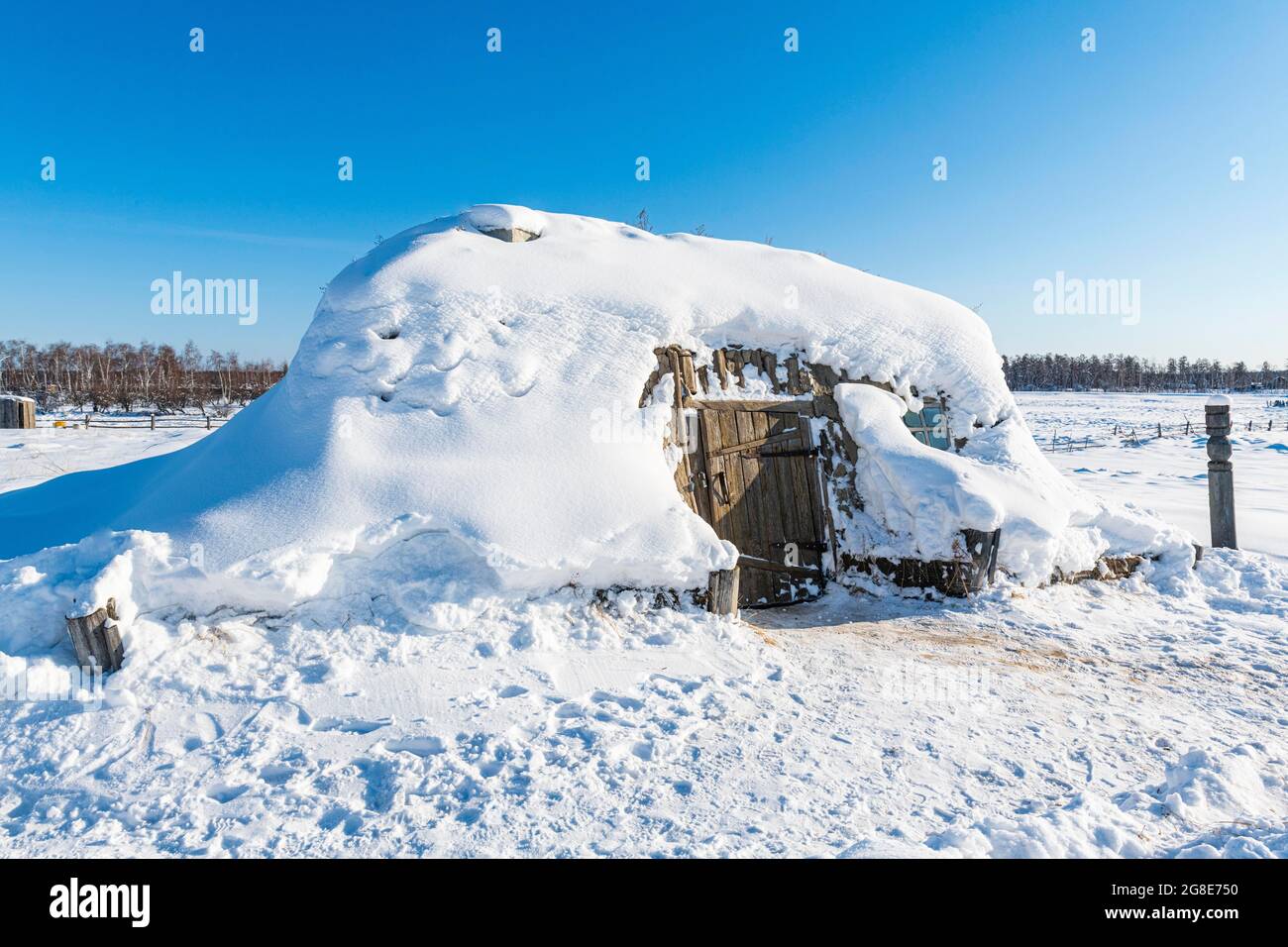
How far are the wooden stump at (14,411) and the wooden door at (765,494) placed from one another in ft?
103

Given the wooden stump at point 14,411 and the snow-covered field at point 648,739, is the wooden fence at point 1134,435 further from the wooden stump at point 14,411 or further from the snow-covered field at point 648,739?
the wooden stump at point 14,411

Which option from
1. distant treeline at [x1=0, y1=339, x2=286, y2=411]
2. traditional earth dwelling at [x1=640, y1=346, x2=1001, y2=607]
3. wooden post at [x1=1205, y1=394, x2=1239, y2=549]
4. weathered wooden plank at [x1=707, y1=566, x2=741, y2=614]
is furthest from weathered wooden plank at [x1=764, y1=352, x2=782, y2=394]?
distant treeline at [x1=0, y1=339, x2=286, y2=411]

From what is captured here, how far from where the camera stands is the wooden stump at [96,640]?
14.7 feet

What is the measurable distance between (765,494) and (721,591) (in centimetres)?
190

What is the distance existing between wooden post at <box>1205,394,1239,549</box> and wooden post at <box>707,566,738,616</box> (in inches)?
278

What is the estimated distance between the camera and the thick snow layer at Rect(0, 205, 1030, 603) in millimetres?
5473

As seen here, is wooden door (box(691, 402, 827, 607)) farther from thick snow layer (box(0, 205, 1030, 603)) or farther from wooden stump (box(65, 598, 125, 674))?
wooden stump (box(65, 598, 125, 674))

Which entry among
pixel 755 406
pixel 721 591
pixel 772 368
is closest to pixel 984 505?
pixel 755 406

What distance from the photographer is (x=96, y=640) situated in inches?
177

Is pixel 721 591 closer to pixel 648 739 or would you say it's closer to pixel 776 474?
pixel 648 739

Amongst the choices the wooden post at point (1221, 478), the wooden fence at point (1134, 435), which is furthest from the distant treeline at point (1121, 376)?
the wooden post at point (1221, 478)
